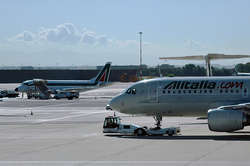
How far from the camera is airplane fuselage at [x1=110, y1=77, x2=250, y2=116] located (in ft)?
113

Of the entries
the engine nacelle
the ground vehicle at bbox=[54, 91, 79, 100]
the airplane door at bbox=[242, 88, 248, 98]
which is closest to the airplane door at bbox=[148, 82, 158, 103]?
the engine nacelle

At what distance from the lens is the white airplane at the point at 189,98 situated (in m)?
34.1

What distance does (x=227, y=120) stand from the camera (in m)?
32.2

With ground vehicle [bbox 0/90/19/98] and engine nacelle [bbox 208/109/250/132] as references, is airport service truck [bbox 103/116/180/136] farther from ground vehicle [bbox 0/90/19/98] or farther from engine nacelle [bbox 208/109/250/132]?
ground vehicle [bbox 0/90/19/98]

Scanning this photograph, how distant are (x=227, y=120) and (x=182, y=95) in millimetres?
4149

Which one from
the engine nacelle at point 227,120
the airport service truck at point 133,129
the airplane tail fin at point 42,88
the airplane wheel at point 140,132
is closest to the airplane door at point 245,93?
the engine nacelle at point 227,120

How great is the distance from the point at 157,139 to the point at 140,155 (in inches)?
278

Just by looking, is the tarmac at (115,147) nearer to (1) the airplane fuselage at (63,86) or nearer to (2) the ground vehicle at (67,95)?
(2) the ground vehicle at (67,95)

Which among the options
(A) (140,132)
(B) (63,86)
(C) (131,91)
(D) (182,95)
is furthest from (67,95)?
(D) (182,95)

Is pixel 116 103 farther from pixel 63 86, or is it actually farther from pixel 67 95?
pixel 63 86

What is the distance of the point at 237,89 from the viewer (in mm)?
34344

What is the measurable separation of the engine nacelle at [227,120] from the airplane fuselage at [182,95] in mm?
2081

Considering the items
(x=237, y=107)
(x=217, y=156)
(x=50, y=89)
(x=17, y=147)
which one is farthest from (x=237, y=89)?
(x=50, y=89)

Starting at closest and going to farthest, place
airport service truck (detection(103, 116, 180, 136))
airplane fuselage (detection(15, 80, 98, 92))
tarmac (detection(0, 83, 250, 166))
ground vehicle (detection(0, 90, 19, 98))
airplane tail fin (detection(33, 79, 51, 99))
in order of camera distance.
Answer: tarmac (detection(0, 83, 250, 166)), airport service truck (detection(103, 116, 180, 136)), airplane tail fin (detection(33, 79, 51, 99)), airplane fuselage (detection(15, 80, 98, 92)), ground vehicle (detection(0, 90, 19, 98))
